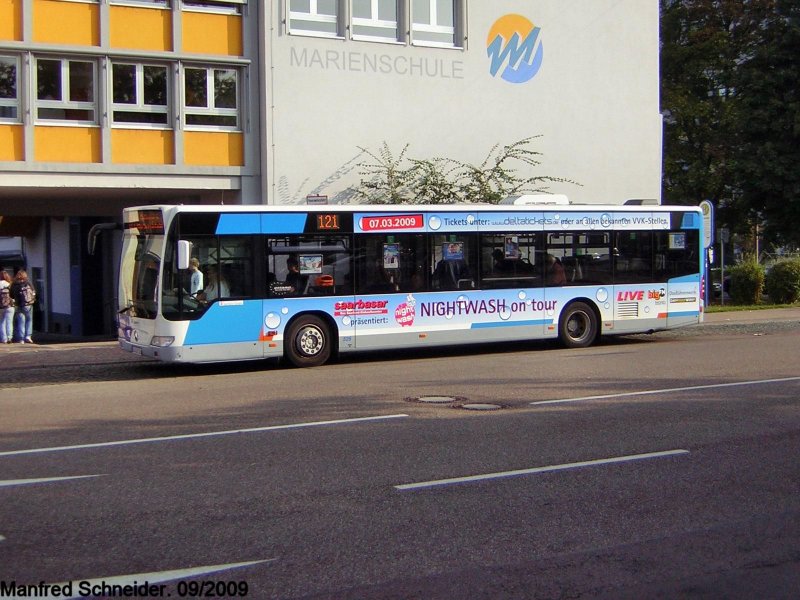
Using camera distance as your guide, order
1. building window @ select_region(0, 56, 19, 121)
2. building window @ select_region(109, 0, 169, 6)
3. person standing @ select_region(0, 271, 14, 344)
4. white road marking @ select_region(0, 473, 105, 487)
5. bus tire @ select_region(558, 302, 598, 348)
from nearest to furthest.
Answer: white road marking @ select_region(0, 473, 105, 487) < bus tire @ select_region(558, 302, 598, 348) < person standing @ select_region(0, 271, 14, 344) < building window @ select_region(0, 56, 19, 121) < building window @ select_region(109, 0, 169, 6)

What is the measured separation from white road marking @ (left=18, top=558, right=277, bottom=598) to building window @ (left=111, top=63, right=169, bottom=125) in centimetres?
1972

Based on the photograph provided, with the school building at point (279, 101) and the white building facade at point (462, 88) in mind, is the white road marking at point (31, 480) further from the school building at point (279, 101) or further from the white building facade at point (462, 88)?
the white building facade at point (462, 88)

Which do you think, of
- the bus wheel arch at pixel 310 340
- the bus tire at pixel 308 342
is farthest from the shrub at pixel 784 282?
the bus tire at pixel 308 342

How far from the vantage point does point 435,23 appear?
27.6m

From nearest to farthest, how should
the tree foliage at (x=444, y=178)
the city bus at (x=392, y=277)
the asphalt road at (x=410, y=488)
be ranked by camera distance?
the asphalt road at (x=410, y=488) < the city bus at (x=392, y=277) < the tree foliage at (x=444, y=178)

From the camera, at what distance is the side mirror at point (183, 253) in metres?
15.4

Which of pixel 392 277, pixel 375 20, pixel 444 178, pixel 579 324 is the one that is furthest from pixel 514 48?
pixel 392 277

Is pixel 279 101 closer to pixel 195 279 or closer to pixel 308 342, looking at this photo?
pixel 308 342

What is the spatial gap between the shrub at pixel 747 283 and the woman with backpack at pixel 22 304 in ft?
70.9

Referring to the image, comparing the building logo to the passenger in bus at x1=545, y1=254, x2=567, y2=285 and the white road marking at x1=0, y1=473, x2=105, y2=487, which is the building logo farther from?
the white road marking at x1=0, y1=473, x2=105, y2=487

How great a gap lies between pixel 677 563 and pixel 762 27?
132ft

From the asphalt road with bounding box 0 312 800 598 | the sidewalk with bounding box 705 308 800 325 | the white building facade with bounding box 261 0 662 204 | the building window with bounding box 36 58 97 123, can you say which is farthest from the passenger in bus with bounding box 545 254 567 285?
the building window with bounding box 36 58 97 123

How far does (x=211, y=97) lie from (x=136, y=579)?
20642 mm

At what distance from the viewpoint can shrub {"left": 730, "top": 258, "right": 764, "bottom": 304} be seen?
32.1 metres
